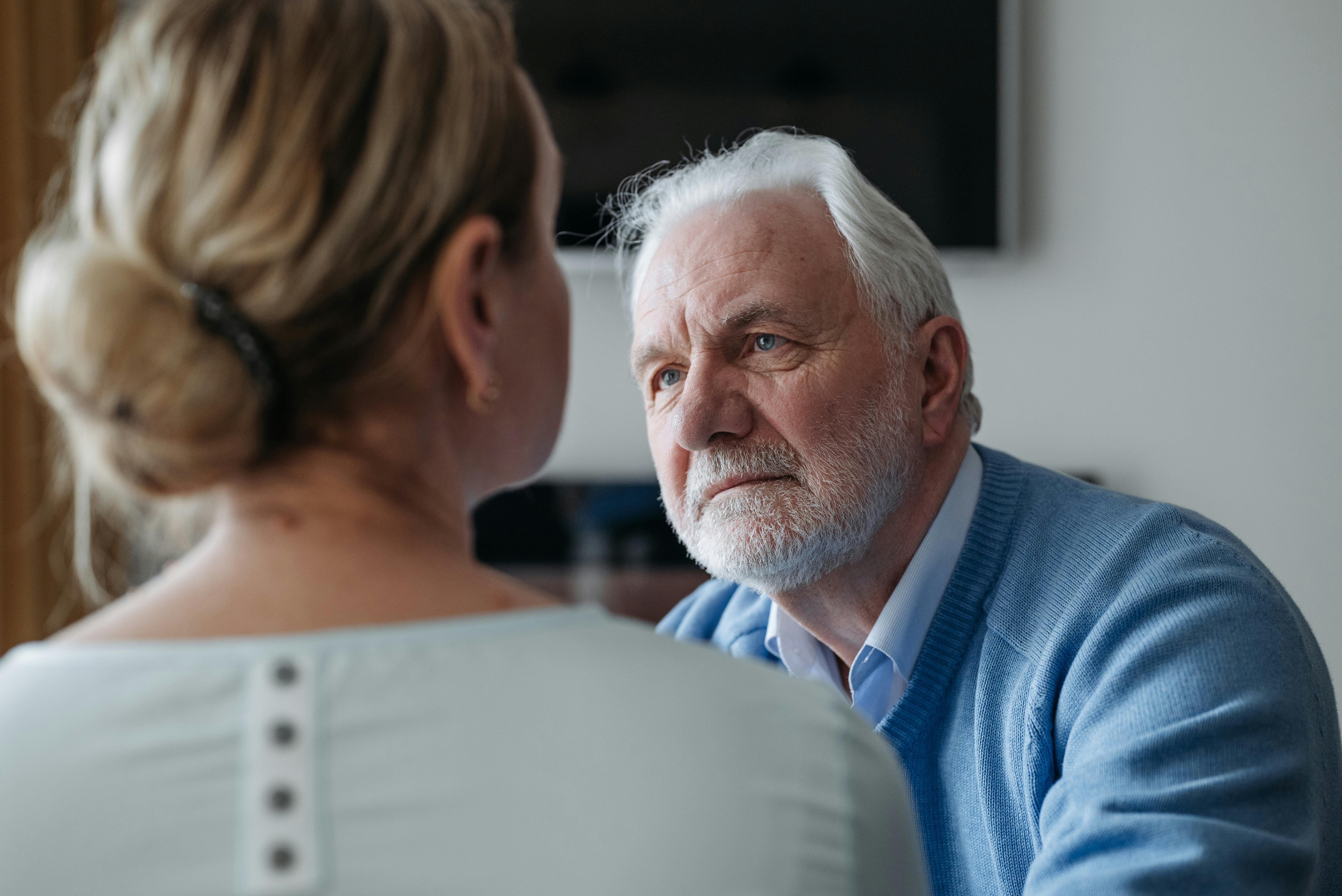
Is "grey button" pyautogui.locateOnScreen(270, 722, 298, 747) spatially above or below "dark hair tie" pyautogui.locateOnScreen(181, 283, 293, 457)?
below

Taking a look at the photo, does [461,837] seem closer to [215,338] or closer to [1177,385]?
[215,338]

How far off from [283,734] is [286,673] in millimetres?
27

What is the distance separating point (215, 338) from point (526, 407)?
0.19m

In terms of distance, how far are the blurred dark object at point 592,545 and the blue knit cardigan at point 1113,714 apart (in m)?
1.53

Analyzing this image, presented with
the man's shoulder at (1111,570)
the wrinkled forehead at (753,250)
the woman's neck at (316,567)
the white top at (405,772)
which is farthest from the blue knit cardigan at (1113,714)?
the woman's neck at (316,567)

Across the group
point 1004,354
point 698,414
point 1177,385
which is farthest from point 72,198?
point 1177,385

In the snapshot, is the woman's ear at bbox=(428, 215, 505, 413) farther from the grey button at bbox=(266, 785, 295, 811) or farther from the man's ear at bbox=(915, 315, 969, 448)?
the man's ear at bbox=(915, 315, 969, 448)

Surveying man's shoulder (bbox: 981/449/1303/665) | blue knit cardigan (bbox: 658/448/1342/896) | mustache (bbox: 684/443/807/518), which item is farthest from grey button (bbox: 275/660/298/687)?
mustache (bbox: 684/443/807/518)

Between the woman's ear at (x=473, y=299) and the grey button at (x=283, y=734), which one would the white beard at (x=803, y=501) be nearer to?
the woman's ear at (x=473, y=299)

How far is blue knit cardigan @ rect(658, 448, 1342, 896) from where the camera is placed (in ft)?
3.00

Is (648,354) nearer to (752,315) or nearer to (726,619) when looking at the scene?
(752,315)

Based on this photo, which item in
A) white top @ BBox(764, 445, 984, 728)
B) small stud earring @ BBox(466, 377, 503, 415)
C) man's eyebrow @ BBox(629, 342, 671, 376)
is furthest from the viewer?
man's eyebrow @ BBox(629, 342, 671, 376)

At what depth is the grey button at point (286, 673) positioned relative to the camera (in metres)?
0.51

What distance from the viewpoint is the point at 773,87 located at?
2971 millimetres
